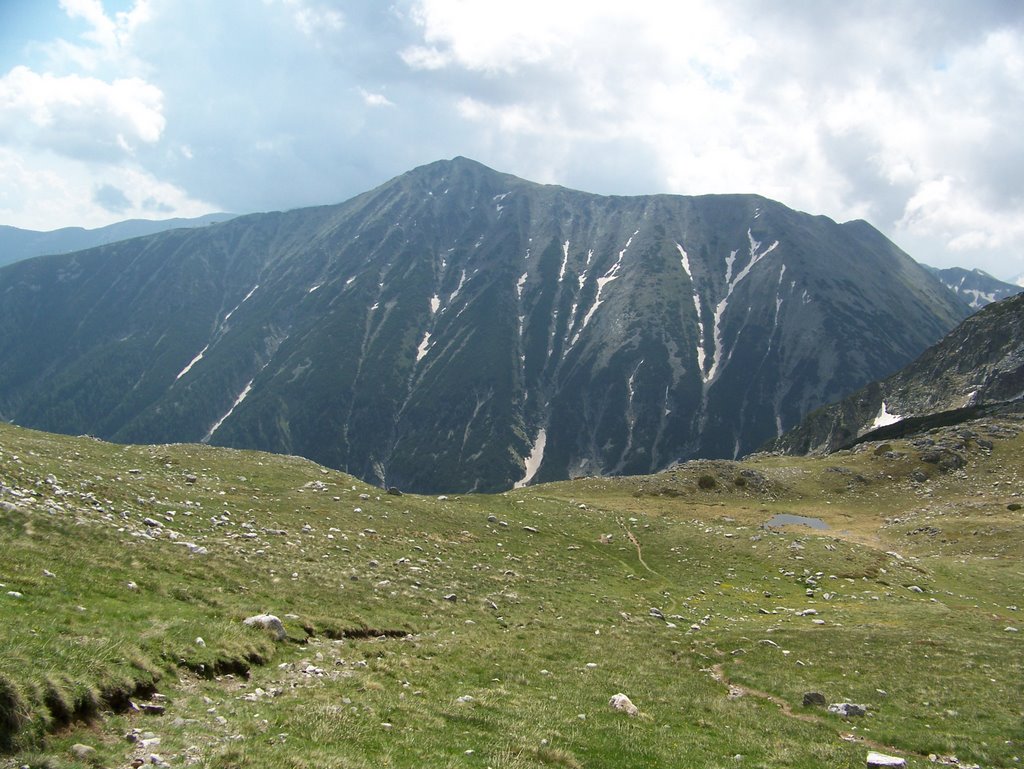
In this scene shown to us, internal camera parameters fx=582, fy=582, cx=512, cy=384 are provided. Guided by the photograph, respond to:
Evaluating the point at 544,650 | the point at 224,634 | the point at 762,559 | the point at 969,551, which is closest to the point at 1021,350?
the point at 969,551

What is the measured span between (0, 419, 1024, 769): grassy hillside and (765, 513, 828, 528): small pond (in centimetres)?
1669

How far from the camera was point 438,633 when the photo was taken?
78.6ft

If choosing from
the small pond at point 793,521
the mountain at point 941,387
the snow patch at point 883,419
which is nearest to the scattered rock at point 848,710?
the small pond at point 793,521

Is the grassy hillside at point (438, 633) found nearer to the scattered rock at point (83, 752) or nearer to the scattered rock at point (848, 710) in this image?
the scattered rock at point (83, 752)

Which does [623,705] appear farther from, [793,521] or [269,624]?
[793,521]

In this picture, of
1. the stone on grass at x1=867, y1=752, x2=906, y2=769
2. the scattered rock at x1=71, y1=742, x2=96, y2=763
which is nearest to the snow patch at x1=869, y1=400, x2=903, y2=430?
the stone on grass at x1=867, y1=752, x2=906, y2=769

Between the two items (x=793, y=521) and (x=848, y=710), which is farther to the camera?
(x=793, y=521)

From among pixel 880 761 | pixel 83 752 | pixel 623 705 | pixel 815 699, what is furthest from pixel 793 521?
pixel 83 752

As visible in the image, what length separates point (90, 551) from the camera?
20.7 metres

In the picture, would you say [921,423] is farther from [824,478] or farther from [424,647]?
[424,647]

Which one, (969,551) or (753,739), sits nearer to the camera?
(753,739)

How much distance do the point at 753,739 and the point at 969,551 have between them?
55212mm

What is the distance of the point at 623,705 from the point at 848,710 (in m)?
7.89

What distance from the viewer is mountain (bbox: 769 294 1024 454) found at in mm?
132875
